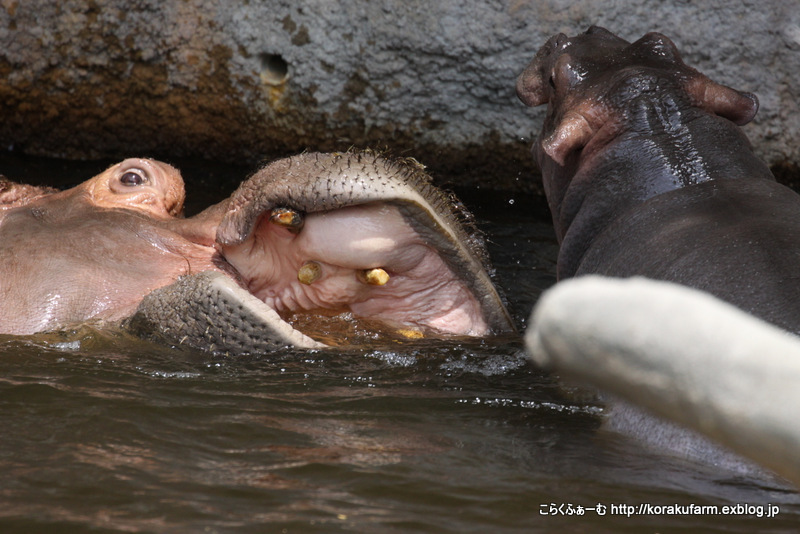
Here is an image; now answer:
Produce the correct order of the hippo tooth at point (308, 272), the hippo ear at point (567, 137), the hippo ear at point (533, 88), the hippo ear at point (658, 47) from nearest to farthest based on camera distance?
the hippo tooth at point (308, 272) < the hippo ear at point (567, 137) < the hippo ear at point (658, 47) < the hippo ear at point (533, 88)

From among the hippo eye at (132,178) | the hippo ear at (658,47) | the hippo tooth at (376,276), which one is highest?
the hippo ear at (658,47)

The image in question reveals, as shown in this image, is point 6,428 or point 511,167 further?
point 511,167

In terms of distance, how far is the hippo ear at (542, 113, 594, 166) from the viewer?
3.60m

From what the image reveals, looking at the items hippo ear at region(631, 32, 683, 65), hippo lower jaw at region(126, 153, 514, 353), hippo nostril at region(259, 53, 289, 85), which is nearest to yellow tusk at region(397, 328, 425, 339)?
hippo lower jaw at region(126, 153, 514, 353)

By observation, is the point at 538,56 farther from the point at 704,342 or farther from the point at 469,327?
the point at 704,342

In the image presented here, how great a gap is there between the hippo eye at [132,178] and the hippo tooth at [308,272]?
2.77 ft

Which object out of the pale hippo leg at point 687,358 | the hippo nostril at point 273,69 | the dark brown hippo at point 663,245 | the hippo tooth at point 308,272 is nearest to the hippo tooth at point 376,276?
the hippo tooth at point 308,272

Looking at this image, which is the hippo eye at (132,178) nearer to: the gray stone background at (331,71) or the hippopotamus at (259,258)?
the hippopotamus at (259,258)

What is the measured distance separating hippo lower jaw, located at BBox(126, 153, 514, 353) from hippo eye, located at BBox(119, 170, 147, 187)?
38 centimetres

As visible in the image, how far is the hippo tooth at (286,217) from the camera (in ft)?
10.1

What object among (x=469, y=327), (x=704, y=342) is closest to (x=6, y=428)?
(x=469, y=327)

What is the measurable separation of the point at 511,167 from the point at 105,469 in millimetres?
4240

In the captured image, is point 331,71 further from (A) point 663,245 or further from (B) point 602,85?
(A) point 663,245

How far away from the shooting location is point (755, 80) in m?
5.62
